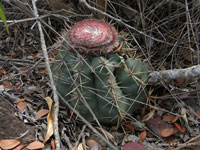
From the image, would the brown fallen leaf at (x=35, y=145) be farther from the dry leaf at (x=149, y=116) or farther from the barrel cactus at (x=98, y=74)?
the dry leaf at (x=149, y=116)

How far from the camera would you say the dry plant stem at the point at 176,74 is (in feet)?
4.61

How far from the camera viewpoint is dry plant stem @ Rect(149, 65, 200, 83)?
4.61ft

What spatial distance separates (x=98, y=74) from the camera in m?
1.51

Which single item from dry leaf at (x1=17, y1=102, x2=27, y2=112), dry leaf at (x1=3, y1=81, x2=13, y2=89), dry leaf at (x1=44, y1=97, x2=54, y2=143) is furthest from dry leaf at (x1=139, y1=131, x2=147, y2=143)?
dry leaf at (x1=3, y1=81, x2=13, y2=89)

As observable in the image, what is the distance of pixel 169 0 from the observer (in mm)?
1859

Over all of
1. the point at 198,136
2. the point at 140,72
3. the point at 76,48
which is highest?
the point at 76,48

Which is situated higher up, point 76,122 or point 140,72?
point 140,72

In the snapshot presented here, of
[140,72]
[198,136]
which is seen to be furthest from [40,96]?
[198,136]

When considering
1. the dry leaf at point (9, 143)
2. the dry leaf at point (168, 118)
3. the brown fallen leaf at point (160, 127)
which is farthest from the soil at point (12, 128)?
the dry leaf at point (168, 118)

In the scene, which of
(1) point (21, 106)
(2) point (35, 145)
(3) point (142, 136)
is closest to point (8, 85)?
(1) point (21, 106)

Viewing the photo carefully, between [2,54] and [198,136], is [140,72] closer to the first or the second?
[198,136]

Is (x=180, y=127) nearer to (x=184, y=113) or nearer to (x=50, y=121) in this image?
(x=184, y=113)

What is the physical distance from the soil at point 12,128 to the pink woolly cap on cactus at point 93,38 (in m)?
0.59

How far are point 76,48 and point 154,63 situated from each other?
75 centimetres
